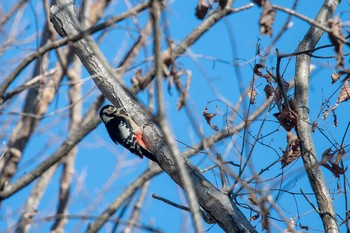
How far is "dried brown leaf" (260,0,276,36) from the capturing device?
3.00 metres

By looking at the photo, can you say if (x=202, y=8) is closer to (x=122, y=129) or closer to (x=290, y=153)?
(x=290, y=153)

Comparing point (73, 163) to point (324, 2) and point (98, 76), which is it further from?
point (324, 2)

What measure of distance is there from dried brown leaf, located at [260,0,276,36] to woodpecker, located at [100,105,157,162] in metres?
3.04

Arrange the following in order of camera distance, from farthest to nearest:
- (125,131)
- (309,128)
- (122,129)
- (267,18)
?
(122,129)
(125,131)
(309,128)
(267,18)

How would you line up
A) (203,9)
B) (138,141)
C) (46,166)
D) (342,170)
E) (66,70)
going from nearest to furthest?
(203,9), (342,170), (138,141), (46,166), (66,70)

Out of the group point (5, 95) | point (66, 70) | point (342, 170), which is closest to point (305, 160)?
point (342, 170)

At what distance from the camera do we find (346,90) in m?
4.11

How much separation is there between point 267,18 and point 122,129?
152 inches

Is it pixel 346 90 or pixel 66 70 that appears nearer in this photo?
pixel 346 90

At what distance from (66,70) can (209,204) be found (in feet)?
19.4

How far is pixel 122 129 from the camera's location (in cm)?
671

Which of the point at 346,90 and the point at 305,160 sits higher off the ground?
the point at 346,90

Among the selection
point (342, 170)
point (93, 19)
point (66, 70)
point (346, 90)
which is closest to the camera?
point (342, 170)

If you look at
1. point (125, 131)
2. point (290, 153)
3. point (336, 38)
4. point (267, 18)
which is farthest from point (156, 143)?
point (125, 131)
